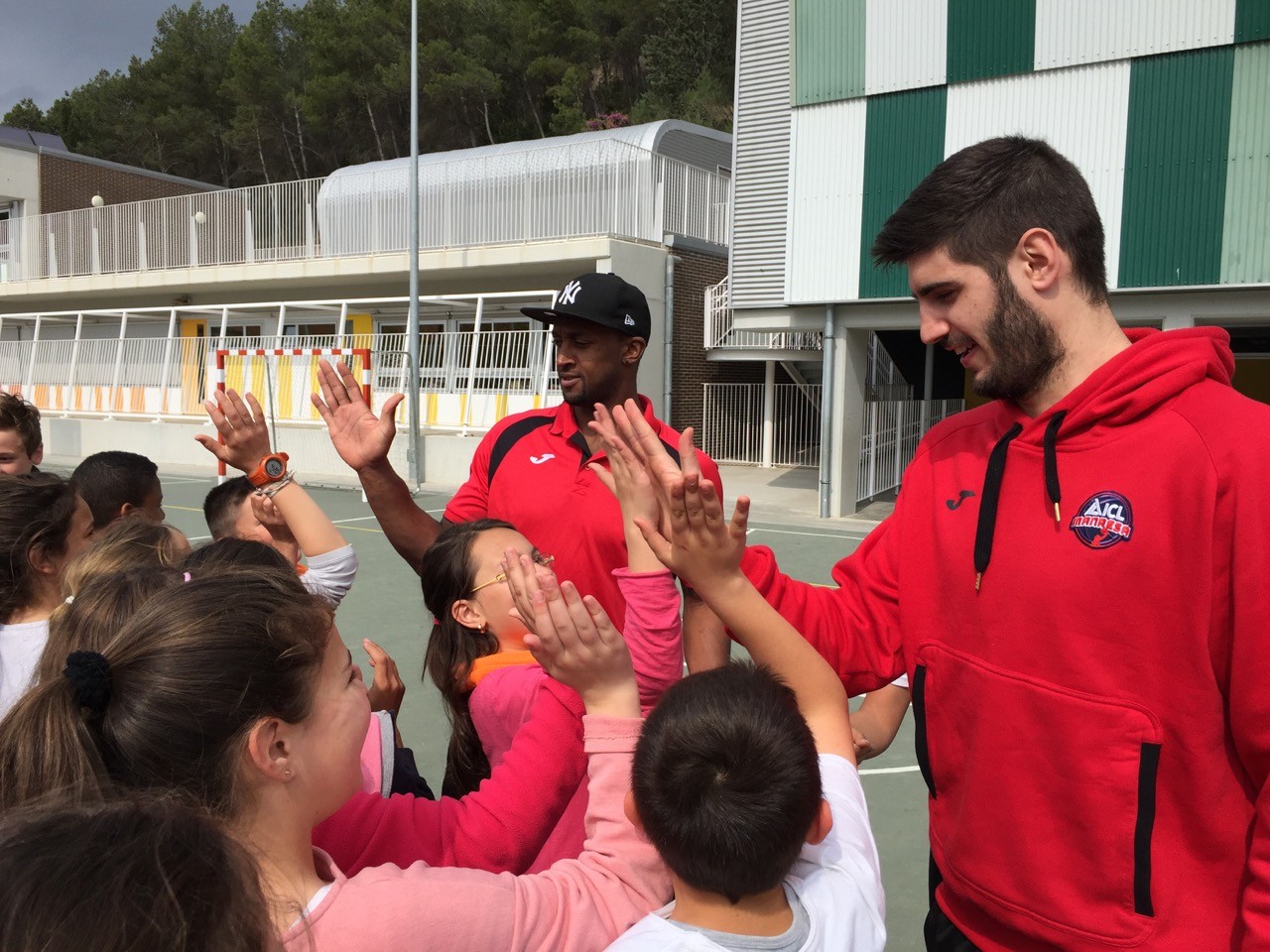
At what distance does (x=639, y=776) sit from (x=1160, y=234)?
11842mm

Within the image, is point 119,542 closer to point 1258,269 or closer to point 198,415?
point 1258,269

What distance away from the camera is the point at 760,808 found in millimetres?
1434

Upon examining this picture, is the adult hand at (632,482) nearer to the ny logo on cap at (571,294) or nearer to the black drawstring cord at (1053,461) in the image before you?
the black drawstring cord at (1053,461)

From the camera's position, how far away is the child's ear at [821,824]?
1.50 metres

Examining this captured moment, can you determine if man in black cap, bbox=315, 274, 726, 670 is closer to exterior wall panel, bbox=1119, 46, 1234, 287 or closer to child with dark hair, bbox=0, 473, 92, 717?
child with dark hair, bbox=0, 473, 92, 717

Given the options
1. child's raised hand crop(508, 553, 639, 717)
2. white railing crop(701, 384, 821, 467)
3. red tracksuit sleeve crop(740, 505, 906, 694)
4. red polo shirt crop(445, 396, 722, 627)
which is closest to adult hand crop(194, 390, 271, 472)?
red polo shirt crop(445, 396, 722, 627)

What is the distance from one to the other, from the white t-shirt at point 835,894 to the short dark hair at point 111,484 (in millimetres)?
3433

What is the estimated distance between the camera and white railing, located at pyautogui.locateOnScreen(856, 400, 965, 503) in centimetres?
1472

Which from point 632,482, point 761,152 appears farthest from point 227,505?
point 761,152

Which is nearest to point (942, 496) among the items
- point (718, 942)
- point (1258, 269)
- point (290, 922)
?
point (718, 942)

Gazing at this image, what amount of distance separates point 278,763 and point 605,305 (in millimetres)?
1920

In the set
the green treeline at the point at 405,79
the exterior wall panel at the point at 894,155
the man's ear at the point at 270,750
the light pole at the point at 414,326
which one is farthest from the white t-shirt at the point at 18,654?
the green treeline at the point at 405,79

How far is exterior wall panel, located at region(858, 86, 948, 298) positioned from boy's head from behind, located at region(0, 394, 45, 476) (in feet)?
32.6

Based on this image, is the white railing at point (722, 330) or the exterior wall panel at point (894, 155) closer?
the exterior wall panel at point (894, 155)
